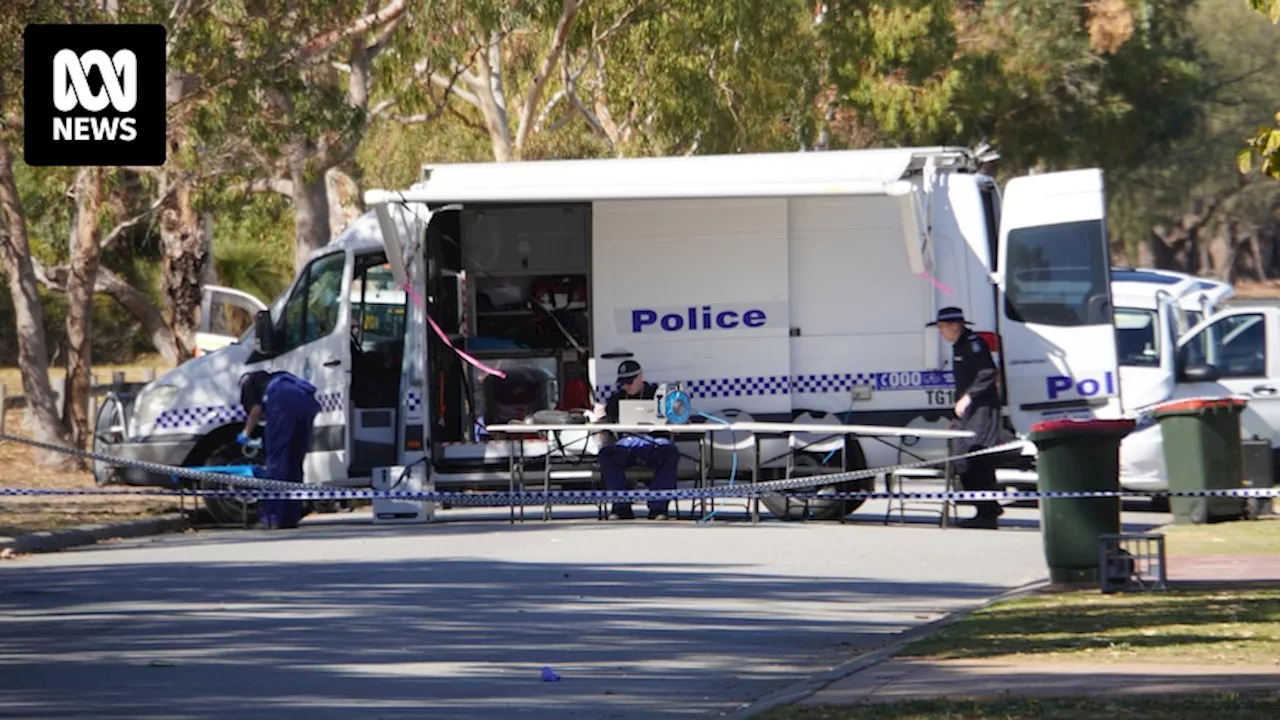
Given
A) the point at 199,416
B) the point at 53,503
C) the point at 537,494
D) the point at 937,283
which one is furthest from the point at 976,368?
the point at 53,503

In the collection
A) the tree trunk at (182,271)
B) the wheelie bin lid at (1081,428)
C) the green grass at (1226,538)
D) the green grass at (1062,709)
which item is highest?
the tree trunk at (182,271)

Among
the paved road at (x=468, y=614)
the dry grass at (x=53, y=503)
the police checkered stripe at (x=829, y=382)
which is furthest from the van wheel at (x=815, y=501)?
the dry grass at (x=53, y=503)

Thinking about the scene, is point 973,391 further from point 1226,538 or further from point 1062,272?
point 1226,538

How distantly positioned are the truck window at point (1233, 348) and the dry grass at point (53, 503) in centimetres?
1008

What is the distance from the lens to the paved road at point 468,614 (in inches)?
357

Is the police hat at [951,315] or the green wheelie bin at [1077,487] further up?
the police hat at [951,315]

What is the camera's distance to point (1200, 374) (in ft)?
67.1

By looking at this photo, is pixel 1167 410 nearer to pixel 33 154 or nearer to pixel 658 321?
pixel 658 321

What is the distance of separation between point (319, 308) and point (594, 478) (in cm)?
301

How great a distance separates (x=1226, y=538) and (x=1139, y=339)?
4570 mm

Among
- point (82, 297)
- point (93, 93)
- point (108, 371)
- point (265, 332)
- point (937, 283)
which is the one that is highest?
Result: point (93, 93)

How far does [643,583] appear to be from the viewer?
44.9 ft

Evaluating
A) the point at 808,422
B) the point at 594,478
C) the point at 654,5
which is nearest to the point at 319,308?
the point at 594,478

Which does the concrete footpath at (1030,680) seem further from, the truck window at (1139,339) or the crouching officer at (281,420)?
the truck window at (1139,339)
